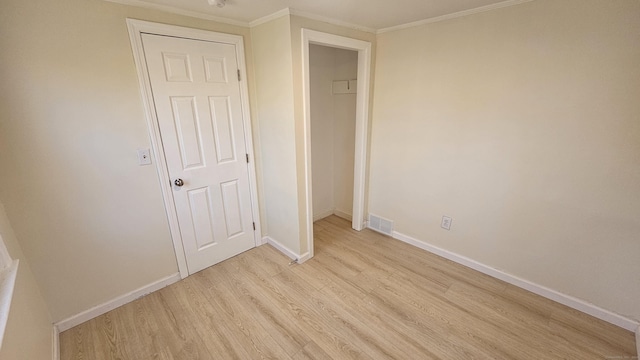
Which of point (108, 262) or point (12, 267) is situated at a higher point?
point (12, 267)

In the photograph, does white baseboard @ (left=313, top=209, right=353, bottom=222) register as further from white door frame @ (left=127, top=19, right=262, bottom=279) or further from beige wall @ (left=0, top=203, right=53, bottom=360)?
beige wall @ (left=0, top=203, right=53, bottom=360)

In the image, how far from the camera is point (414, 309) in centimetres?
194

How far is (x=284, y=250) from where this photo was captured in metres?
2.64

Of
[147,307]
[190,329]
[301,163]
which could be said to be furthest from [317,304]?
[147,307]

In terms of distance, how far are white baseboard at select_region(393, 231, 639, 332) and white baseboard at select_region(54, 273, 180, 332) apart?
2435mm

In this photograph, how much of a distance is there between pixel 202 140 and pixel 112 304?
1.44 metres

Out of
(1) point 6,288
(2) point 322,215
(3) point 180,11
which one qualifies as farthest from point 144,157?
(2) point 322,215

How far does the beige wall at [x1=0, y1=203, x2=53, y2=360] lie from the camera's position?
1.03 m

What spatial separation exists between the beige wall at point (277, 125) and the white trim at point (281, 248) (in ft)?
0.13

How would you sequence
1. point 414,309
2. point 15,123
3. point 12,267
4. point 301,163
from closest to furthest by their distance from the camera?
point 12,267 < point 15,123 < point 414,309 < point 301,163

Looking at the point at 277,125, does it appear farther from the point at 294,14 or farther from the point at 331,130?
the point at 331,130

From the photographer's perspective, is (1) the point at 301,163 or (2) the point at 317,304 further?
(1) the point at 301,163

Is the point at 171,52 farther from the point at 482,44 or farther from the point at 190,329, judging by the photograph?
the point at 482,44

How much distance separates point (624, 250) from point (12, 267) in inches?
143
